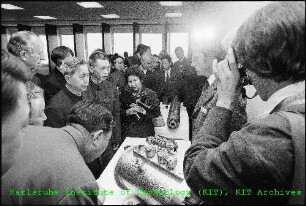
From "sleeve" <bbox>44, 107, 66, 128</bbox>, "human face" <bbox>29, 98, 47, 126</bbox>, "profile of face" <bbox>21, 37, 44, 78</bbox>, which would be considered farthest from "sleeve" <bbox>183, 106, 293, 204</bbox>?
"profile of face" <bbox>21, 37, 44, 78</bbox>

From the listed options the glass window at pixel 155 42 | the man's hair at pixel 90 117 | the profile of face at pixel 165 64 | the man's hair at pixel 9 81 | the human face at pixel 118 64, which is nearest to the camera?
the man's hair at pixel 9 81

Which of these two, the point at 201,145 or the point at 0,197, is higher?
the point at 201,145

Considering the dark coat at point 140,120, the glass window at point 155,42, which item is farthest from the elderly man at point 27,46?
the glass window at point 155,42

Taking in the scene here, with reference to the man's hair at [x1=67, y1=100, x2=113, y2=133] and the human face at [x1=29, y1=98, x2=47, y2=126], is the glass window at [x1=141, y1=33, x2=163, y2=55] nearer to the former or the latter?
the human face at [x1=29, y1=98, x2=47, y2=126]

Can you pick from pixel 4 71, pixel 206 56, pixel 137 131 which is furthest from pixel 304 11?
pixel 137 131

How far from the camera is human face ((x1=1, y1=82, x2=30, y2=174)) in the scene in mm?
584

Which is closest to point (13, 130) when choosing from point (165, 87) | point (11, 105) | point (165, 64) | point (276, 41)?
point (11, 105)

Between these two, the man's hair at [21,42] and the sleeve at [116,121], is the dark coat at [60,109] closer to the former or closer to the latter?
the man's hair at [21,42]

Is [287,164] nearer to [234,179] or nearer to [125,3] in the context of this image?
[234,179]

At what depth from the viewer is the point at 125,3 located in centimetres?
60

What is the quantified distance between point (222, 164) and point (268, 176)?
0.12 m

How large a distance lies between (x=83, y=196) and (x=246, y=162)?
588mm

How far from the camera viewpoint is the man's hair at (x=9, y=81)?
21.4 inches

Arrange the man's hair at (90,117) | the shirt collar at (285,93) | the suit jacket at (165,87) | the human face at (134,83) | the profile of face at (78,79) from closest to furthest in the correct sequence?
the shirt collar at (285,93), the man's hair at (90,117), the profile of face at (78,79), the human face at (134,83), the suit jacket at (165,87)
